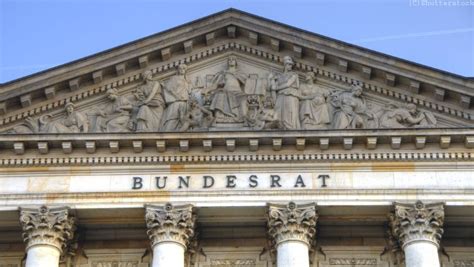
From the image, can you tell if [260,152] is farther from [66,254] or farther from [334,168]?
[66,254]

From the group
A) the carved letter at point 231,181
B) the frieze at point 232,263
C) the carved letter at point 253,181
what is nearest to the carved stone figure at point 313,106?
the carved letter at point 253,181

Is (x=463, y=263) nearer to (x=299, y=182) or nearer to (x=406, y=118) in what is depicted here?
(x=406, y=118)

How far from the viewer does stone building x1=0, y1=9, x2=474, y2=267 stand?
86.2ft

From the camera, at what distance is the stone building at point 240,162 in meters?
26.3

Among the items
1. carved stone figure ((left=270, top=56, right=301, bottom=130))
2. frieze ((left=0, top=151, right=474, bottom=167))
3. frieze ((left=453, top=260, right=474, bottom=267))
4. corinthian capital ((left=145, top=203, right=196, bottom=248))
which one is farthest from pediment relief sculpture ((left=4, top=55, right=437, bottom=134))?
frieze ((left=453, top=260, right=474, bottom=267))

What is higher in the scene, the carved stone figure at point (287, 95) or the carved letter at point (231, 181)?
the carved stone figure at point (287, 95)

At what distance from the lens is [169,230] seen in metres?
26.1

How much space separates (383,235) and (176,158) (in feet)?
18.2

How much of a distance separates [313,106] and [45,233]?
7.50m

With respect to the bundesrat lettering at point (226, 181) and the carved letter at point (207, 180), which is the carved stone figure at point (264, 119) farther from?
the carved letter at point (207, 180)

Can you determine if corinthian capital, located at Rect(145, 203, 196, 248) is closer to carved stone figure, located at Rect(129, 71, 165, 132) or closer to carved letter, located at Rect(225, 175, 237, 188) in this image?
carved letter, located at Rect(225, 175, 237, 188)

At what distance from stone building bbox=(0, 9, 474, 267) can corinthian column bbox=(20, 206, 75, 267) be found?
0.04 m

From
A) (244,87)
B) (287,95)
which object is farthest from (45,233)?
(287,95)

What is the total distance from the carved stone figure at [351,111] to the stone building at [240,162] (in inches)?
1.6
